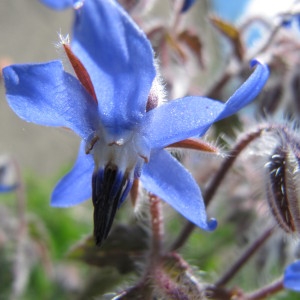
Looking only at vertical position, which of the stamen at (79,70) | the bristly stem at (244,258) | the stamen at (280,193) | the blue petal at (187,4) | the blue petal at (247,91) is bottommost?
the bristly stem at (244,258)

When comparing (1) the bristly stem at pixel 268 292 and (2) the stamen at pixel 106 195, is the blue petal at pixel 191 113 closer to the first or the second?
(2) the stamen at pixel 106 195

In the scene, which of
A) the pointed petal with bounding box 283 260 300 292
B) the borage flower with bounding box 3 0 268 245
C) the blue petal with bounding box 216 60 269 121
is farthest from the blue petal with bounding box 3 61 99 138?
the pointed petal with bounding box 283 260 300 292

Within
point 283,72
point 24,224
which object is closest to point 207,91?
point 283,72

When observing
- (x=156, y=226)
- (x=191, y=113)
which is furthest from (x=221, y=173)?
(x=191, y=113)

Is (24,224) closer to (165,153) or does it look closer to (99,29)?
(165,153)

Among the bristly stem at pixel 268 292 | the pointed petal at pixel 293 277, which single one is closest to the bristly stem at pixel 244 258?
the bristly stem at pixel 268 292

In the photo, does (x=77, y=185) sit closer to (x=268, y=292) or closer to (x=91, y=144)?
(x=91, y=144)
